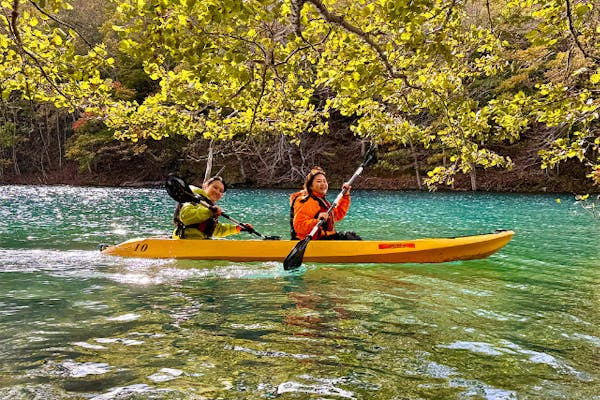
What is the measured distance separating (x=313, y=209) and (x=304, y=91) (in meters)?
4.18

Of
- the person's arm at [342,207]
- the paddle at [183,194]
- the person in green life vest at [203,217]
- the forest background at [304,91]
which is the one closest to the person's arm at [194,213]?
the person in green life vest at [203,217]

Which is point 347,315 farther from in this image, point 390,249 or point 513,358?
point 390,249

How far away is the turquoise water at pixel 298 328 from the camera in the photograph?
352 centimetres

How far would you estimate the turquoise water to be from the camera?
3.52 metres

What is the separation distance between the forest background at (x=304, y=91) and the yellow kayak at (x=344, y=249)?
1390 mm

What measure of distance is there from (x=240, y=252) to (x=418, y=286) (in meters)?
3.10

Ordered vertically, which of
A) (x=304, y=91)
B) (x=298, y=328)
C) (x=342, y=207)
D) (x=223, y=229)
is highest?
(x=304, y=91)

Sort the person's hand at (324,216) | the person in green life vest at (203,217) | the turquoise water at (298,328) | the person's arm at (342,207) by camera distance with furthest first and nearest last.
A: the person's arm at (342,207) < the person in green life vest at (203,217) < the person's hand at (324,216) < the turquoise water at (298,328)

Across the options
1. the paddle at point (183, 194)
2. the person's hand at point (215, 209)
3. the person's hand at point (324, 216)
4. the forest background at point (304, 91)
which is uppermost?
the forest background at point (304, 91)

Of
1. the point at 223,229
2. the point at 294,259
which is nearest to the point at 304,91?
the point at 223,229

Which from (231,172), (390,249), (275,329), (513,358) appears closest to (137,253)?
(390,249)

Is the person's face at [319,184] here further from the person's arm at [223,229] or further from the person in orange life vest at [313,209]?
the person's arm at [223,229]

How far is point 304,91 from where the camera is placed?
463 inches

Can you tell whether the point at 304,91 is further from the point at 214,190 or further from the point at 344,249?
the point at 344,249
